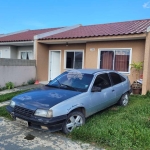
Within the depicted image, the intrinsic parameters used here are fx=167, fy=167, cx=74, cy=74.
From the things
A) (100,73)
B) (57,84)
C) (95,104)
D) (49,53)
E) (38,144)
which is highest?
(49,53)

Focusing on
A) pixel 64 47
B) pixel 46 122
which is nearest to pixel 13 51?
pixel 64 47

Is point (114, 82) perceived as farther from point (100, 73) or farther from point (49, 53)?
point (49, 53)

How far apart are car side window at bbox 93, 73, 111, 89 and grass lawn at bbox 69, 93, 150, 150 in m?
1.00

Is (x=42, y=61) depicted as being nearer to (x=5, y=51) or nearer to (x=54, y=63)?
(x=54, y=63)

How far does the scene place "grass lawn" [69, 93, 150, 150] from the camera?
3535mm

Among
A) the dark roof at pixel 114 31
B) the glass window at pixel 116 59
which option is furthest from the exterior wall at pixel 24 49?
the glass window at pixel 116 59

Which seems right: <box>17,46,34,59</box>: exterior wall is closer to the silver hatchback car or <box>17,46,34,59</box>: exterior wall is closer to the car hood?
the silver hatchback car

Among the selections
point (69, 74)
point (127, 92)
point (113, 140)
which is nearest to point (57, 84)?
point (69, 74)

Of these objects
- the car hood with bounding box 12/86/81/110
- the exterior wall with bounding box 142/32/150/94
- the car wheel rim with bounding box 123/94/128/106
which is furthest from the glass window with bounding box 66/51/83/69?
the car hood with bounding box 12/86/81/110

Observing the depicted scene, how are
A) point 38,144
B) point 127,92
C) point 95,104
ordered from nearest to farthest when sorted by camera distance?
1. point 38,144
2. point 95,104
3. point 127,92

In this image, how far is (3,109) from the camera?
6.10m

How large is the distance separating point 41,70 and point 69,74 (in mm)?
7462

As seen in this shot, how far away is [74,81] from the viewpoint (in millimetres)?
5199

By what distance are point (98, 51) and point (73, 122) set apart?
693cm
